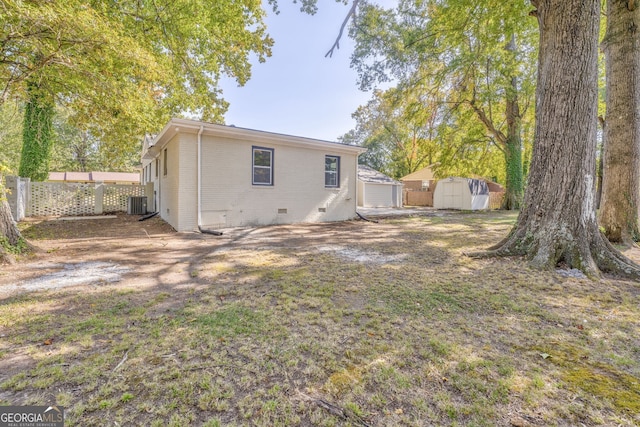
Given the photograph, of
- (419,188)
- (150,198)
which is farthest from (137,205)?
(419,188)

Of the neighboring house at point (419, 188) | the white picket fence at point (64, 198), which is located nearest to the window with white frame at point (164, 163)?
the white picket fence at point (64, 198)

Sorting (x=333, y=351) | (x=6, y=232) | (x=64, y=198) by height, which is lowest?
(x=333, y=351)

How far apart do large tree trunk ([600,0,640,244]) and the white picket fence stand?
15.7m

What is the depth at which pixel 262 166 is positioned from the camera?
948 cm

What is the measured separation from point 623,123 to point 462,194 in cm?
1342

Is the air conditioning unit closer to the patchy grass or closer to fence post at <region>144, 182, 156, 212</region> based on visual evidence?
fence post at <region>144, 182, 156, 212</region>

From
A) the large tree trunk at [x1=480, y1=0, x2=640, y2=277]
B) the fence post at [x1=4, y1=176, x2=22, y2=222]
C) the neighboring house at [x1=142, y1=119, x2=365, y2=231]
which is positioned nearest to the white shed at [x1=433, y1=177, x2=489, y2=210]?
the neighboring house at [x1=142, y1=119, x2=365, y2=231]

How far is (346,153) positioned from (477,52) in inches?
220

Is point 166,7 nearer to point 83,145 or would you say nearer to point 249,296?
point 249,296

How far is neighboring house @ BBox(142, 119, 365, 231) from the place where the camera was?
8039mm

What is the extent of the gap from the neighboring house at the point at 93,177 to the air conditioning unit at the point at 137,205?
21.6m

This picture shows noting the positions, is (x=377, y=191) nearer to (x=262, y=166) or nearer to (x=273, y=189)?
(x=273, y=189)

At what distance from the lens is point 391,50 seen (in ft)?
41.8

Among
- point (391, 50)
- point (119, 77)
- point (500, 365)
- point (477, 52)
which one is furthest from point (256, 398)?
point (391, 50)
